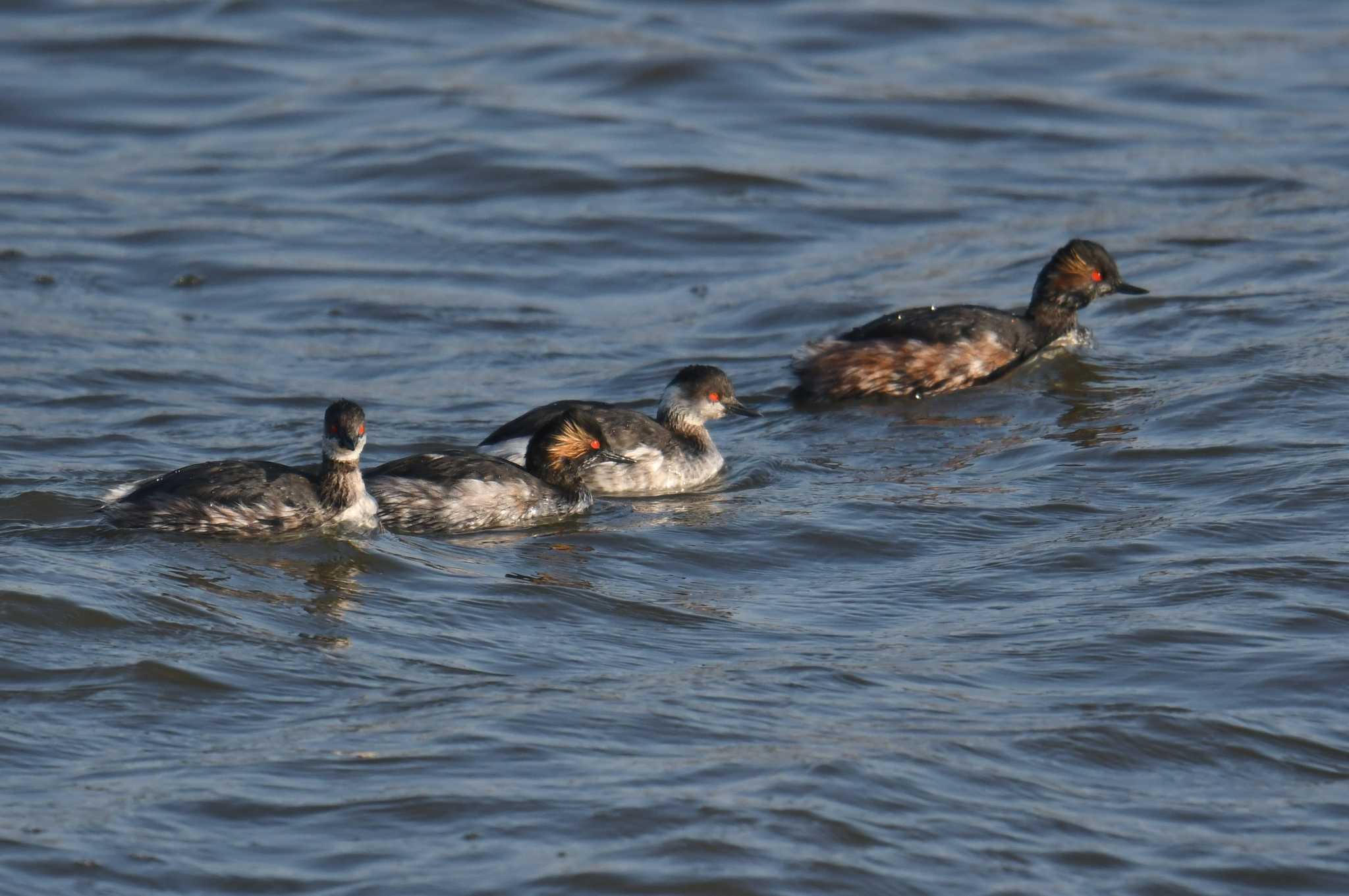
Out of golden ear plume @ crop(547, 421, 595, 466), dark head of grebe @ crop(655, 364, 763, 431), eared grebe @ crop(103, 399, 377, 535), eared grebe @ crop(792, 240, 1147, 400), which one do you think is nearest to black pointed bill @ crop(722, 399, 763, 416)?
dark head of grebe @ crop(655, 364, 763, 431)

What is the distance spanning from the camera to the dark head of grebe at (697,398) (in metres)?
9.95

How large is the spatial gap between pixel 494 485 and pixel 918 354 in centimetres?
293

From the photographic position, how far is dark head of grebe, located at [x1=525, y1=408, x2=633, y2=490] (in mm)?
9109

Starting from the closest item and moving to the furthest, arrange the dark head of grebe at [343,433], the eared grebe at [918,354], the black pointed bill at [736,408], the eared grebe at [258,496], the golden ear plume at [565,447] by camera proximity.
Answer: the eared grebe at [258,496] → the dark head of grebe at [343,433] → the golden ear plume at [565,447] → the black pointed bill at [736,408] → the eared grebe at [918,354]

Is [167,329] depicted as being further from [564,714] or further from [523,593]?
[564,714]

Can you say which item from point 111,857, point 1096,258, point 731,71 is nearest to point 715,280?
point 1096,258

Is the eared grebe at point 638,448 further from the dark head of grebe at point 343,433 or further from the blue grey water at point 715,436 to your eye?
the dark head of grebe at point 343,433

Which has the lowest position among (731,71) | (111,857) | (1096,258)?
(111,857)

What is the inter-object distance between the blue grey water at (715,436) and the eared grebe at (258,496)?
0.11 metres

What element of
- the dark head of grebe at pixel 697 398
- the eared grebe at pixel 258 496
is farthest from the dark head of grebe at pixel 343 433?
the dark head of grebe at pixel 697 398

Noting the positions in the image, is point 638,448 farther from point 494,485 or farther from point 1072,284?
point 1072,284

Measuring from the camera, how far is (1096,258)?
11.5 m

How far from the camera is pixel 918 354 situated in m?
10.8

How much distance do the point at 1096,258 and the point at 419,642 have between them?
5.95 m
